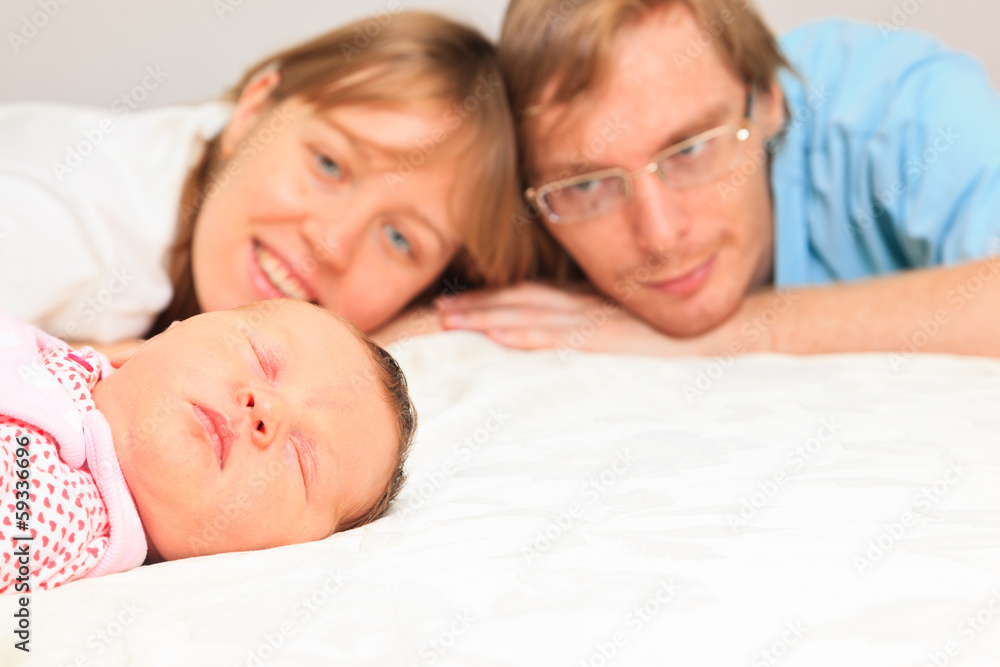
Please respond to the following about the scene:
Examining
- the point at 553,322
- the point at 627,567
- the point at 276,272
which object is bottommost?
the point at 553,322

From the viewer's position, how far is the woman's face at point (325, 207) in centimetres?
162

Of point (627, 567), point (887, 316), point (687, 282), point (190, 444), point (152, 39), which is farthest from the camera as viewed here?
point (152, 39)

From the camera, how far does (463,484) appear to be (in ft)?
3.04

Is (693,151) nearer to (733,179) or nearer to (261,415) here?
(733,179)

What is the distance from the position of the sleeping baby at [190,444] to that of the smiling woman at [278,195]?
72 centimetres

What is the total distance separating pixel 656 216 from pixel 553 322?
1.03 feet

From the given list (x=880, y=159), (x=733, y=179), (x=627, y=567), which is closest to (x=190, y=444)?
(x=627, y=567)

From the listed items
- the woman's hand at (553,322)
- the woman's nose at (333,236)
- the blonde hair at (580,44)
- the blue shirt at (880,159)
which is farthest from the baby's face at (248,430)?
the blue shirt at (880,159)

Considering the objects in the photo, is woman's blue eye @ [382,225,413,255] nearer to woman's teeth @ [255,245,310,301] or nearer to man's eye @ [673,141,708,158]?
woman's teeth @ [255,245,310,301]

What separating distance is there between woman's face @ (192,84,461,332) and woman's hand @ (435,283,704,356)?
20 centimetres

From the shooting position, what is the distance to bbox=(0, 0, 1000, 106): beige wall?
2170mm

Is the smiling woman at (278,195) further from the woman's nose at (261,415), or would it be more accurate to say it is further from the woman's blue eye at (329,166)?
the woman's nose at (261,415)

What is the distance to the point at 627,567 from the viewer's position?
0.64 metres

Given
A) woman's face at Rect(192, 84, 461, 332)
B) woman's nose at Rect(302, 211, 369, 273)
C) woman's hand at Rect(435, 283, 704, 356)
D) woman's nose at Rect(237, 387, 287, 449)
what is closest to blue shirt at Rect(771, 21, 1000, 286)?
woman's hand at Rect(435, 283, 704, 356)
